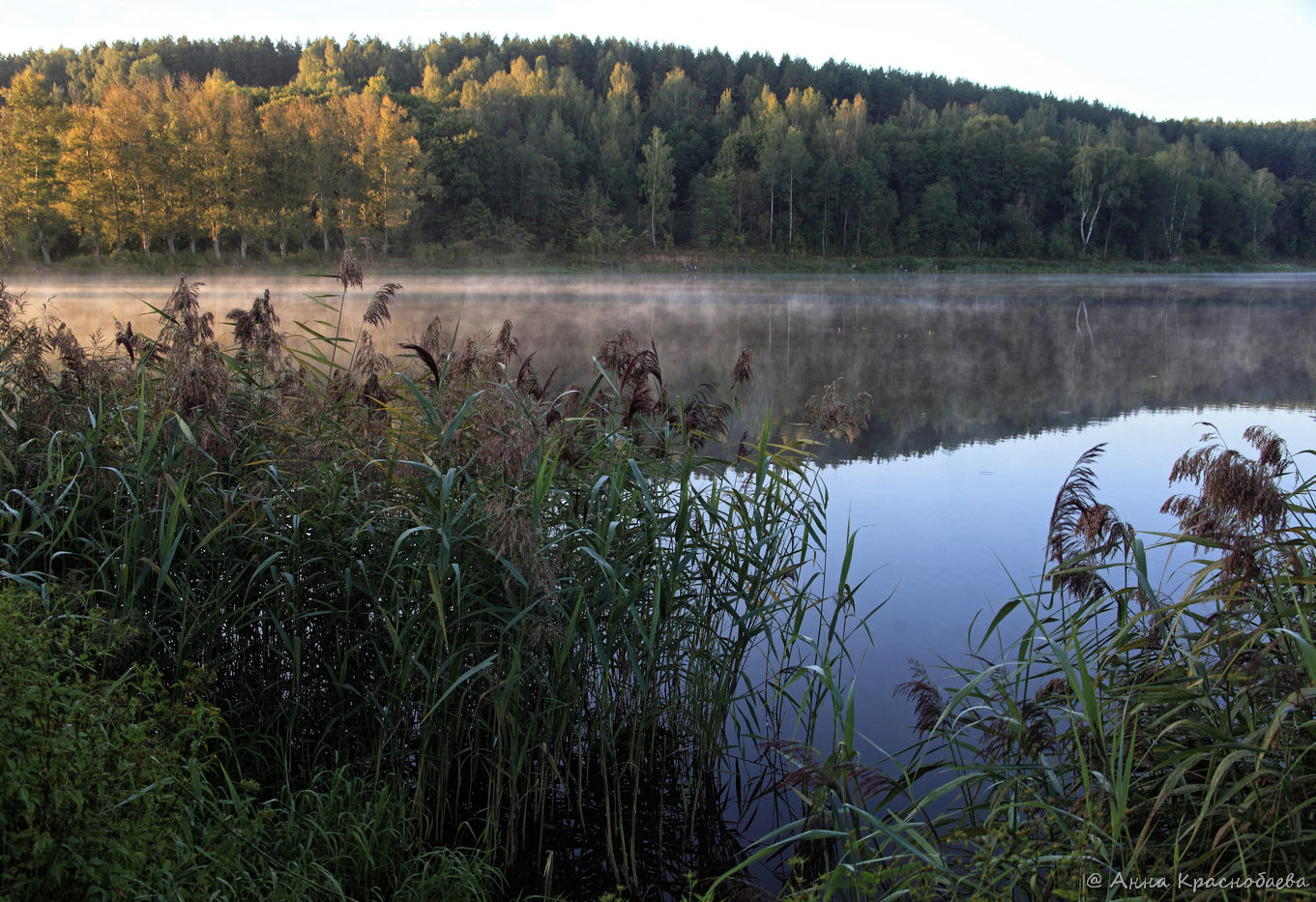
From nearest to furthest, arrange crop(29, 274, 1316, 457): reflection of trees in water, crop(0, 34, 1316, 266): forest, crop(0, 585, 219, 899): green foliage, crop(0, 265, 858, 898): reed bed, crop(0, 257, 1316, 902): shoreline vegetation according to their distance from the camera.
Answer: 1. crop(0, 585, 219, 899): green foliage
2. crop(0, 257, 1316, 902): shoreline vegetation
3. crop(0, 265, 858, 898): reed bed
4. crop(29, 274, 1316, 457): reflection of trees in water
5. crop(0, 34, 1316, 266): forest

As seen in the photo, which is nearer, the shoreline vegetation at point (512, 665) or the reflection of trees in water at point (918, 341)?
the shoreline vegetation at point (512, 665)

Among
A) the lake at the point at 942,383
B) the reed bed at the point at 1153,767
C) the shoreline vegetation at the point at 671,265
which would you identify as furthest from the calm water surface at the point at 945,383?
the shoreline vegetation at the point at 671,265

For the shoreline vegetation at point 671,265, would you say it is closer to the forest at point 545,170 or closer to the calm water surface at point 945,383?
the forest at point 545,170

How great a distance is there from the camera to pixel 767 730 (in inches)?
148

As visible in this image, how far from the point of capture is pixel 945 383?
14789mm

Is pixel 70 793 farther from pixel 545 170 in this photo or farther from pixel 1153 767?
pixel 545 170

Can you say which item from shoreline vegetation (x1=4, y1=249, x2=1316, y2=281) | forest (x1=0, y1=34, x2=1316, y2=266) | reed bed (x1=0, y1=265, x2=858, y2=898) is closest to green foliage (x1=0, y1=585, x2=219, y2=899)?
reed bed (x1=0, y1=265, x2=858, y2=898)

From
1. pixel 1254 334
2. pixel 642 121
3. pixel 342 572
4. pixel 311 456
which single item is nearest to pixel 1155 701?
pixel 342 572

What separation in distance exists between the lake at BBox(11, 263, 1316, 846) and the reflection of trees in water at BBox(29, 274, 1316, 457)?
0.08 m

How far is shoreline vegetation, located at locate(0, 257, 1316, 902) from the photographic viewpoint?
2008 millimetres

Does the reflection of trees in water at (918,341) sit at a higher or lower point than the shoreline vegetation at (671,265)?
lower

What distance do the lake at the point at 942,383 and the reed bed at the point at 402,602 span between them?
2.86ft

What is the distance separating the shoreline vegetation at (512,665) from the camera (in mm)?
2008

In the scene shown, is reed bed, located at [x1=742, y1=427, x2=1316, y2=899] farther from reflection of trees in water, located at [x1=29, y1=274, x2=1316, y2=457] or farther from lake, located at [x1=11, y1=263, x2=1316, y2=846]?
reflection of trees in water, located at [x1=29, y1=274, x2=1316, y2=457]
